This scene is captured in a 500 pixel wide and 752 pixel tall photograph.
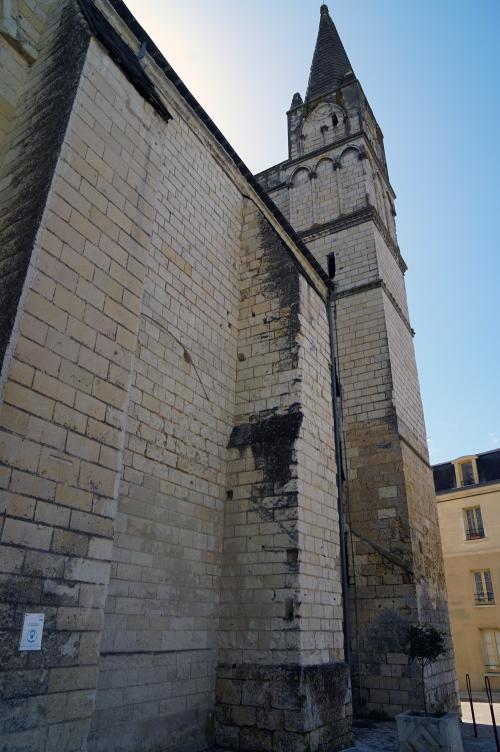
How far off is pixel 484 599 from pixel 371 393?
9.87m

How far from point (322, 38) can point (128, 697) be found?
19688mm

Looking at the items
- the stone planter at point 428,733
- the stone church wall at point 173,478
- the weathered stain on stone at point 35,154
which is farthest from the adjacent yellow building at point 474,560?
the weathered stain on stone at point 35,154

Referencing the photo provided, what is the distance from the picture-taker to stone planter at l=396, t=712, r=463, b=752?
553cm

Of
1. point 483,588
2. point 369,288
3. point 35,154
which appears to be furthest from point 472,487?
point 35,154

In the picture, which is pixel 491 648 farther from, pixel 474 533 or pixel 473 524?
pixel 473 524

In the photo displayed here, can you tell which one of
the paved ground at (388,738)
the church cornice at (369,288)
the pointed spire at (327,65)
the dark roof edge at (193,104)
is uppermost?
the pointed spire at (327,65)

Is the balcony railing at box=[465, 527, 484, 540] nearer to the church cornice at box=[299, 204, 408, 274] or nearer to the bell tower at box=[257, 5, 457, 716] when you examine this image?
the bell tower at box=[257, 5, 457, 716]

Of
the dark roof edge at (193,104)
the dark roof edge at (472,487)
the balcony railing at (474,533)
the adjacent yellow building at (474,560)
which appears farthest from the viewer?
the dark roof edge at (472,487)

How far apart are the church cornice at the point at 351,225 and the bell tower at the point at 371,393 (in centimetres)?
3

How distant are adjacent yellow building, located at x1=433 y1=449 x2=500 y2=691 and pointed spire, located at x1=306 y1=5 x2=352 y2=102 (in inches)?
511

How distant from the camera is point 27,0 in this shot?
16.7 ft

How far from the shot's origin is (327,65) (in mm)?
16078

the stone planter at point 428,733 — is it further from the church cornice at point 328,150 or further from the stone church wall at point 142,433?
the church cornice at point 328,150

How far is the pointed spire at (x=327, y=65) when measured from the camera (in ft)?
50.6
